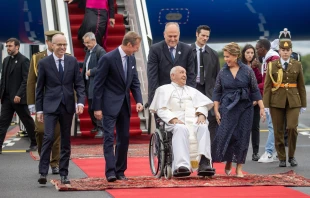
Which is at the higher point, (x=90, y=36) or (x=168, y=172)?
(x=90, y=36)

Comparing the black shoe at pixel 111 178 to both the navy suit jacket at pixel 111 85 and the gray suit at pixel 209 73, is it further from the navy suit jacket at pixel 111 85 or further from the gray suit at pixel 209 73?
the gray suit at pixel 209 73

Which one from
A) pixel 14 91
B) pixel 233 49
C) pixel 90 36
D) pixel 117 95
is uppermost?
pixel 90 36

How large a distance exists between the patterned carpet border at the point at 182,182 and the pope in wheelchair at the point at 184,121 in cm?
17

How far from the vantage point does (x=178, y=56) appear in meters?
10.1

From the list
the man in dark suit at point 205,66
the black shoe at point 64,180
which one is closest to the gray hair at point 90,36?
the man in dark suit at point 205,66

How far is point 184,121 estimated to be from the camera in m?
9.48

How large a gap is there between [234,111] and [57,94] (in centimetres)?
189

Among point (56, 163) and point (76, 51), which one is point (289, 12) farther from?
point (56, 163)

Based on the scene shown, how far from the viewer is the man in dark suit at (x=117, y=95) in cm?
930

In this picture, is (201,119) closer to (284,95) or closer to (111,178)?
(111,178)

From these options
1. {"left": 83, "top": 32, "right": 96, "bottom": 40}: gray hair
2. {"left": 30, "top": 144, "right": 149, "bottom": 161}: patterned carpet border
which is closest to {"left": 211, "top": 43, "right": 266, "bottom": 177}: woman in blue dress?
{"left": 30, "top": 144, "right": 149, "bottom": 161}: patterned carpet border

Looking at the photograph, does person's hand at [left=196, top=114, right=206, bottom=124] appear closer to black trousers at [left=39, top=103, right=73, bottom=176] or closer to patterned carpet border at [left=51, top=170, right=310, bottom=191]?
patterned carpet border at [left=51, top=170, right=310, bottom=191]

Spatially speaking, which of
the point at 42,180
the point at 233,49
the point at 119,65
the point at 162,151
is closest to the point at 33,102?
the point at 119,65

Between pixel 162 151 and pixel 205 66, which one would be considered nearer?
pixel 162 151
